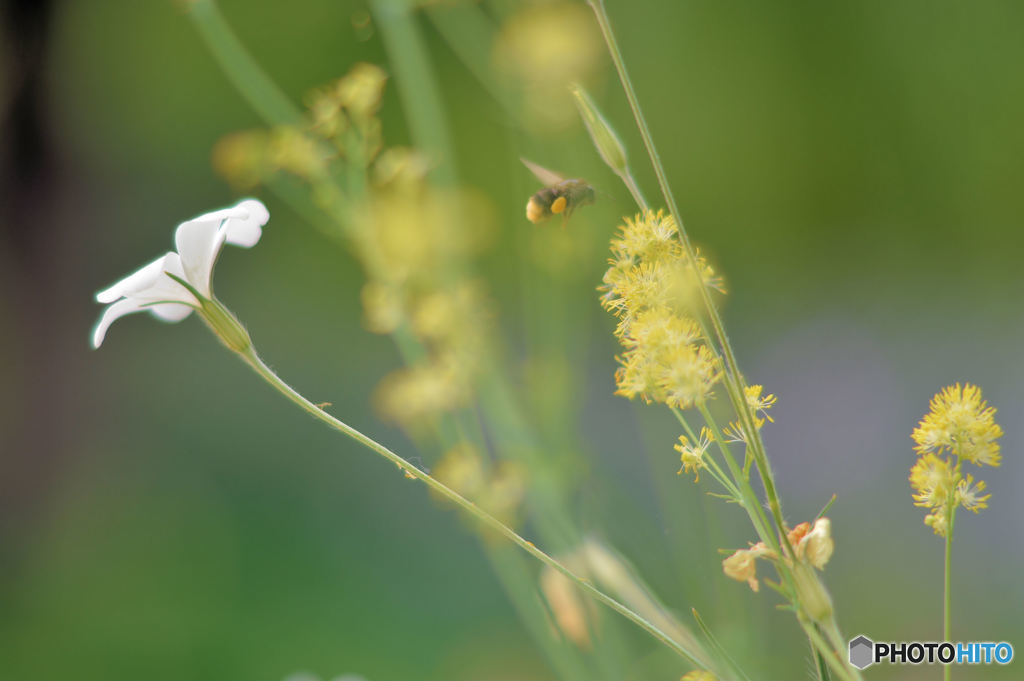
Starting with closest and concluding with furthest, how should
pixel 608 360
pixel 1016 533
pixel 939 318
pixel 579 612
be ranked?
pixel 579 612 < pixel 1016 533 < pixel 939 318 < pixel 608 360

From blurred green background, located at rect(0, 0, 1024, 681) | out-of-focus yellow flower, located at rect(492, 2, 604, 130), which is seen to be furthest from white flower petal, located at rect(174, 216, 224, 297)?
blurred green background, located at rect(0, 0, 1024, 681)

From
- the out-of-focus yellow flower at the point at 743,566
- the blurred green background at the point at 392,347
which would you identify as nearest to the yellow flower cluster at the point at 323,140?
the out-of-focus yellow flower at the point at 743,566

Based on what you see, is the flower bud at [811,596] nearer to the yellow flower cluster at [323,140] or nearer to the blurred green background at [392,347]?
the yellow flower cluster at [323,140]

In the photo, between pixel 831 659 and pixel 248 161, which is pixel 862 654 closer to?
pixel 831 659

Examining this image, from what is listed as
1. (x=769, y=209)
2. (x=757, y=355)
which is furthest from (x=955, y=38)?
(x=757, y=355)

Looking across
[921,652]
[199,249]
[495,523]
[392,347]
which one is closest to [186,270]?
[199,249]

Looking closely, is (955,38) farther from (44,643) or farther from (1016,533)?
(44,643)
